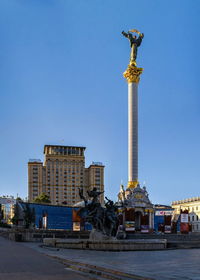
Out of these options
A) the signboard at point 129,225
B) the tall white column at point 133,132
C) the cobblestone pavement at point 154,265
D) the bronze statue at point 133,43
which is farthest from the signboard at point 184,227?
the bronze statue at point 133,43

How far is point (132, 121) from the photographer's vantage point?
10350cm

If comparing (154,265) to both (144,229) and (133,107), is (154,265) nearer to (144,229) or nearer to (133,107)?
(144,229)

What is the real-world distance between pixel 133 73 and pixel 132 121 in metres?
13.4

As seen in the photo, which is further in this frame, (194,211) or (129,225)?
(194,211)

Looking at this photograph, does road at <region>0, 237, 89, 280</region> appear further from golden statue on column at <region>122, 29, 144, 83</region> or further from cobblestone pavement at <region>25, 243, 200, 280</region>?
golden statue on column at <region>122, 29, 144, 83</region>

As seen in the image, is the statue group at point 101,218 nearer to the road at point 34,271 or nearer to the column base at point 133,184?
the road at point 34,271

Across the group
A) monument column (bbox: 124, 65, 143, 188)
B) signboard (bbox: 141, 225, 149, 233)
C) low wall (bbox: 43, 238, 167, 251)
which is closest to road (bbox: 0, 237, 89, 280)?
low wall (bbox: 43, 238, 167, 251)

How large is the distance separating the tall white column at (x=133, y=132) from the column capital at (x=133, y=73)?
123 centimetres

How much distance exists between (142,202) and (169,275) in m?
89.0

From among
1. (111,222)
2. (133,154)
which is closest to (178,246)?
(111,222)

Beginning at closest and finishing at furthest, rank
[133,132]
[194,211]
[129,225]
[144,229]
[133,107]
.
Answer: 1. [129,225]
2. [144,229]
3. [133,132]
4. [133,107]
5. [194,211]

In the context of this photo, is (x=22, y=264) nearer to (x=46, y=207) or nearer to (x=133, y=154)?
(x=46, y=207)

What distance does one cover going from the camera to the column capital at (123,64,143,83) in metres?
107

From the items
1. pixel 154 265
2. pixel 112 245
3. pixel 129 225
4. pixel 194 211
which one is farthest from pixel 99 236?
pixel 194 211
